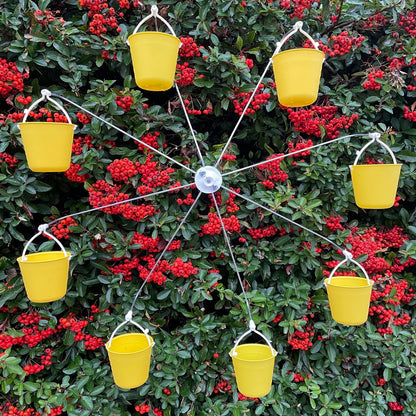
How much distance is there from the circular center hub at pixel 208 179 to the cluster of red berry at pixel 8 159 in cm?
86

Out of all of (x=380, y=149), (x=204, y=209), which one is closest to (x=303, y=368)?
(x=204, y=209)

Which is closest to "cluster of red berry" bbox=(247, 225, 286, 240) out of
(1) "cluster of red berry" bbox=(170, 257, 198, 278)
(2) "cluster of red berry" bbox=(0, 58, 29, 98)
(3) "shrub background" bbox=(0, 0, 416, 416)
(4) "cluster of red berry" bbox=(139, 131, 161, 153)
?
(3) "shrub background" bbox=(0, 0, 416, 416)

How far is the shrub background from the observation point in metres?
1.51

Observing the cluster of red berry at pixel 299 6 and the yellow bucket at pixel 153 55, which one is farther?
the cluster of red berry at pixel 299 6

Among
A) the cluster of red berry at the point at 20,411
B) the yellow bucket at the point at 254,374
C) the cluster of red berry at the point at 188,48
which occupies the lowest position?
the cluster of red berry at the point at 20,411

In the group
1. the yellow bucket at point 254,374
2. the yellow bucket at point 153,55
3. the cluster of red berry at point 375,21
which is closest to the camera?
the yellow bucket at point 153,55

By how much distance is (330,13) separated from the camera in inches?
69.0

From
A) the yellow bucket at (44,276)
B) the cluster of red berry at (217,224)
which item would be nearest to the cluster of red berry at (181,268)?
the cluster of red berry at (217,224)

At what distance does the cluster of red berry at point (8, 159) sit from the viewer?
1479 millimetres

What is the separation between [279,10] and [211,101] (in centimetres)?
51

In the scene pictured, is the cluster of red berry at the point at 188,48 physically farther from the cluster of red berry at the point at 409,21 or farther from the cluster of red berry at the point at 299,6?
the cluster of red berry at the point at 409,21

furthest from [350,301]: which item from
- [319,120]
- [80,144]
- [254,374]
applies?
[80,144]

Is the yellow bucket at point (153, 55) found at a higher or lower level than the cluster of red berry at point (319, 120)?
higher

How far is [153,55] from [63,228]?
83cm
